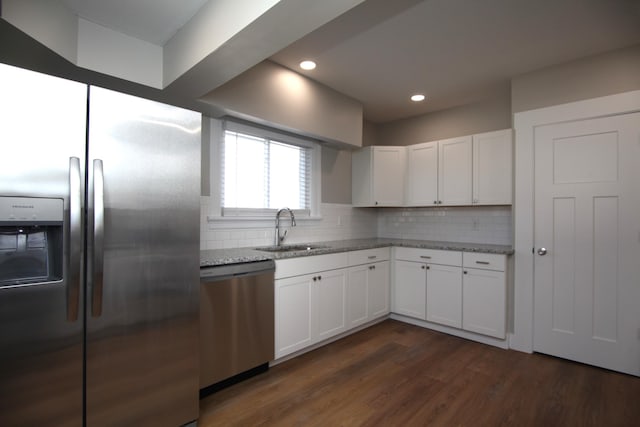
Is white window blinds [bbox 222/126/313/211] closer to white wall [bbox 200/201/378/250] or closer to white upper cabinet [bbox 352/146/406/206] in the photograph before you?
white wall [bbox 200/201/378/250]

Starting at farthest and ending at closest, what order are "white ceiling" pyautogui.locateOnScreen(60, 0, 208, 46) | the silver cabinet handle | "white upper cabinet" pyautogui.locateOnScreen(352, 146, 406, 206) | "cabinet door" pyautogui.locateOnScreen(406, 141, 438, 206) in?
1. "white upper cabinet" pyautogui.locateOnScreen(352, 146, 406, 206)
2. "cabinet door" pyautogui.locateOnScreen(406, 141, 438, 206)
3. "white ceiling" pyautogui.locateOnScreen(60, 0, 208, 46)
4. the silver cabinet handle

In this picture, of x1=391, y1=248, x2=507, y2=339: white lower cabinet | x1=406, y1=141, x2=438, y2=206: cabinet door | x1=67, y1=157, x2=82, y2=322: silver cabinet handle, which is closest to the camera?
x1=67, y1=157, x2=82, y2=322: silver cabinet handle

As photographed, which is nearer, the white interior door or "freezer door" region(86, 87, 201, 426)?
"freezer door" region(86, 87, 201, 426)

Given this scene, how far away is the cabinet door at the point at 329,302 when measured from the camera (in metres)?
2.88

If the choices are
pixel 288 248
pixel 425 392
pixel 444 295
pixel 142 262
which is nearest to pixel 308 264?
pixel 288 248

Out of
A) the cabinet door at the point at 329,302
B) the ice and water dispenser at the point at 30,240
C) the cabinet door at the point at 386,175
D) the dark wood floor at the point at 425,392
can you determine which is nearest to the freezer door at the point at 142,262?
the ice and water dispenser at the point at 30,240

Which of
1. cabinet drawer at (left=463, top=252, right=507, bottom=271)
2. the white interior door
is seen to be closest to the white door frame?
the white interior door

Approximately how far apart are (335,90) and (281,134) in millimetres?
738

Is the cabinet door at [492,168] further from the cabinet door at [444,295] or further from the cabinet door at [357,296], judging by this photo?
the cabinet door at [357,296]

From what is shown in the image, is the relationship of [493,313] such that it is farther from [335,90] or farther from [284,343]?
[335,90]

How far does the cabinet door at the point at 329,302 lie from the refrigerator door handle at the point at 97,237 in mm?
1674

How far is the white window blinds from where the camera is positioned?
2.96m

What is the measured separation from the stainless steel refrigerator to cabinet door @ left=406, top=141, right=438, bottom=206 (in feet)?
9.17

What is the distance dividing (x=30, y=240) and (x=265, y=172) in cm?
208
